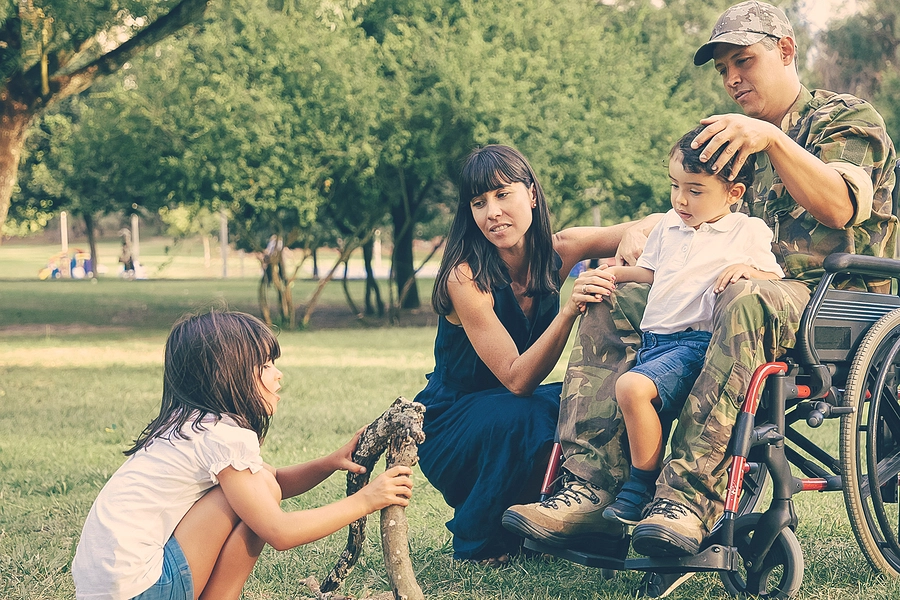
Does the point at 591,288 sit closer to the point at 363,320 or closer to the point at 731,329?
the point at 731,329

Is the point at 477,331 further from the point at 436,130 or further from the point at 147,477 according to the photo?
the point at 436,130

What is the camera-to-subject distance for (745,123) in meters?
2.97

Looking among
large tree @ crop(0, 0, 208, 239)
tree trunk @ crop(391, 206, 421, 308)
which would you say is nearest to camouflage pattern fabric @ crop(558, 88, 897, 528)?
large tree @ crop(0, 0, 208, 239)

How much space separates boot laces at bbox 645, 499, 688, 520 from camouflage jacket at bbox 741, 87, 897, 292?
0.95m

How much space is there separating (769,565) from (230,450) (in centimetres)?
175

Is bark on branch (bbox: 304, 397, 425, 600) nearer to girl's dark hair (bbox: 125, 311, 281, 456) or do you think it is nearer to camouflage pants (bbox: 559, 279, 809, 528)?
girl's dark hair (bbox: 125, 311, 281, 456)

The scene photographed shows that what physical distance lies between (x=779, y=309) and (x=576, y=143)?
584 inches

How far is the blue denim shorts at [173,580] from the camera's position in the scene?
2.67 metres

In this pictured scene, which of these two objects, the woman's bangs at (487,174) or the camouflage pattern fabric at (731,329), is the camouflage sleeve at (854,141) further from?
the woman's bangs at (487,174)

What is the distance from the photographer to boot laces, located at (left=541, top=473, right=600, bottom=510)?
3.19 metres

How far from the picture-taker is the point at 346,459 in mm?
2979

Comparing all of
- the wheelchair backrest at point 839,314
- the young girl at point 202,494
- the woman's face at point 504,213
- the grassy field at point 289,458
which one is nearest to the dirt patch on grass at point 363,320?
the grassy field at point 289,458

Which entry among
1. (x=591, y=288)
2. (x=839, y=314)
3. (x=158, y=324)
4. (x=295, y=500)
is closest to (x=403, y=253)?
(x=158, y=324)

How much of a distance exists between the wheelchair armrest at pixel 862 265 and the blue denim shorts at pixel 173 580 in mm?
2061
